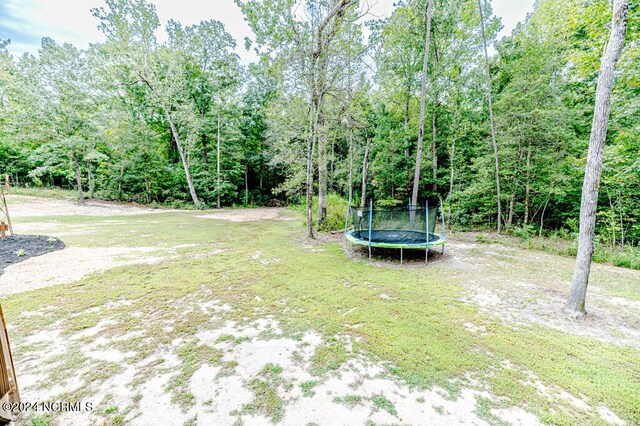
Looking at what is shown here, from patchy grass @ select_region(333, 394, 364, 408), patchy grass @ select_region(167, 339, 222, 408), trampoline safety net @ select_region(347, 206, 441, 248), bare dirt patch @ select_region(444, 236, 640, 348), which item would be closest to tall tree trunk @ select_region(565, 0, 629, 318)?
bare dirt patch @ select_region(444, 236, 640, 348)

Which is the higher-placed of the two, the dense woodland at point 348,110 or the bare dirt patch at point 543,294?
the dense woodland at point 348,110

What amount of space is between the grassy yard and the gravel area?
8.20 ft

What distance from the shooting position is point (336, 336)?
2857 mm

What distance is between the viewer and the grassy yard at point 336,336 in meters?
1.97

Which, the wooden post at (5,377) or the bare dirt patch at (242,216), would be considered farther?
the bare dirt patch at (242,216)

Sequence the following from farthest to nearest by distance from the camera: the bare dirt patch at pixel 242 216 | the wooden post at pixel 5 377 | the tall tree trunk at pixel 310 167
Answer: the bare dirt patch at pixel 242 216 → the tall tree trunk at pixel 310 167 → the wooden post at pixel 5 377

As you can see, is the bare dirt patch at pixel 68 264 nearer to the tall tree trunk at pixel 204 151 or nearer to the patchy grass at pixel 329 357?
the patchy grass at pixel 329 357

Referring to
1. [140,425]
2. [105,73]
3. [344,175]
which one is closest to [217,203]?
[344,175]

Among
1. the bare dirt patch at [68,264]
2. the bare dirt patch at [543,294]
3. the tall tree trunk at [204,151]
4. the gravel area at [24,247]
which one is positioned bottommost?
the bare dirt patch at [543,294]

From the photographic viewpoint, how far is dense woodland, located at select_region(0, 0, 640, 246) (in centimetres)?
749

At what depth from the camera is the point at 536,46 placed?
31.6 feet

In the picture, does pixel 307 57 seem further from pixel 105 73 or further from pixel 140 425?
pixel 105 73

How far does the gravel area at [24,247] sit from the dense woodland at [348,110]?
6.32m

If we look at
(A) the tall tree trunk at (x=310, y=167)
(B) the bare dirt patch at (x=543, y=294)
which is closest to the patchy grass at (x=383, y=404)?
(B) the bare dirt patch at (x=543, y=294)
